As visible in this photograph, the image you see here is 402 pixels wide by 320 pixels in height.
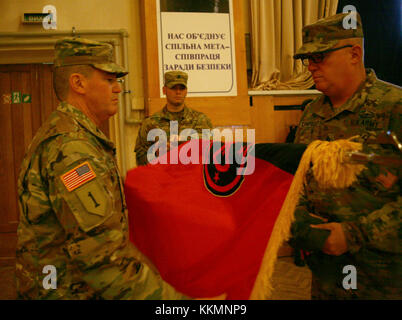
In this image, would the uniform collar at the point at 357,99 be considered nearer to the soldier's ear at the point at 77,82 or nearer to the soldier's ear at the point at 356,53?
the soldier's ear at the point at 356,53

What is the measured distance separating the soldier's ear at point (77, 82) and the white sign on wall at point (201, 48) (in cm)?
291

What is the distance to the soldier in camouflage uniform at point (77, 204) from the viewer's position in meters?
1.00

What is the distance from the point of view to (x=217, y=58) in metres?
4.27

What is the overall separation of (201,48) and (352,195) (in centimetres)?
328

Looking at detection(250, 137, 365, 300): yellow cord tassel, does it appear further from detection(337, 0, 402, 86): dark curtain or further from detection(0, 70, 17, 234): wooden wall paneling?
detection(0, 70, 17, 234): wooden wall paneling

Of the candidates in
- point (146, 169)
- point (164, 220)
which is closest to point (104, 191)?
point (164, 220)

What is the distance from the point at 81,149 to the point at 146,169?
0.46 m

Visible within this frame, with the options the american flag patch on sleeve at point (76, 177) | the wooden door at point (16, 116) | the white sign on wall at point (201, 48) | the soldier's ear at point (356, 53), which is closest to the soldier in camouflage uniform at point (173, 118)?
the white sign on wall at point (201, 48)

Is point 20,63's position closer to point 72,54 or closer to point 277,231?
point 72,54

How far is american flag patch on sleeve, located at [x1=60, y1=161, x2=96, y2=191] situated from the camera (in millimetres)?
1003

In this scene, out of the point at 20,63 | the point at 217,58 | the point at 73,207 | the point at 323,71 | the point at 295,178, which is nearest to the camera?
the point at 73,207

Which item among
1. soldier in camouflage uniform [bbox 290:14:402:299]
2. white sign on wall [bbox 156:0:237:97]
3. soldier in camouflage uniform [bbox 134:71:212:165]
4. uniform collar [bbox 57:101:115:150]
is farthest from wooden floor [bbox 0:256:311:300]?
uniform collar [bbox 57:101:115:150]

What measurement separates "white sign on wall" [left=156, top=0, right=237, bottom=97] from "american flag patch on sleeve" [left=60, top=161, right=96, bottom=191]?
127 inches

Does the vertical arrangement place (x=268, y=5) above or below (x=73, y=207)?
above
